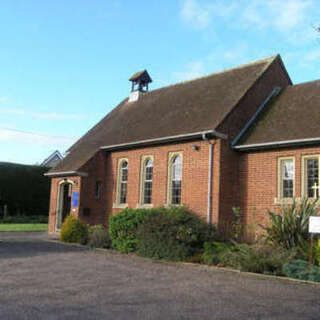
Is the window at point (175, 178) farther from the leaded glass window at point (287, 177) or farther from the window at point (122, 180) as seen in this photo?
the leaded glass window at point (287, 177)

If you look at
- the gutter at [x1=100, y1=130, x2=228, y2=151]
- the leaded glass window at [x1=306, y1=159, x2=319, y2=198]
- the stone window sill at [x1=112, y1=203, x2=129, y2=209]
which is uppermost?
the gutter at [x1=100, y1=130, x2=228, y2=151]

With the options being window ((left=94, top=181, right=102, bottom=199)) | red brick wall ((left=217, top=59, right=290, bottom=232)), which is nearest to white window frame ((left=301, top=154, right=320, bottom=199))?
red brick wall ((left=217, top=59, right=290, bottom=232))

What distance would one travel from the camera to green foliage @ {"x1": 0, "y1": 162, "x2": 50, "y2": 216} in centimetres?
3303

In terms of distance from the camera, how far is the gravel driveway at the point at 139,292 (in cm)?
638

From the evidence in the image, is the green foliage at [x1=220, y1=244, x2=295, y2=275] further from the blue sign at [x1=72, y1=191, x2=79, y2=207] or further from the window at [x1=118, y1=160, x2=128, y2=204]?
the blue sign at [x1=72, y1=191, x2=79, y2=207]

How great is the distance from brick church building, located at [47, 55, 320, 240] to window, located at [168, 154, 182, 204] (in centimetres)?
4

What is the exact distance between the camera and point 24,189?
33.7 m

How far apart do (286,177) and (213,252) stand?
453 cm

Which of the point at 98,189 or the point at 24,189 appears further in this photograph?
the point at 24,189

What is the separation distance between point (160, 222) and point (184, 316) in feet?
23.2

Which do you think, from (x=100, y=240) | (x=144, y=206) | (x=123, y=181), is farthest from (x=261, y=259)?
(x=123, y=181)

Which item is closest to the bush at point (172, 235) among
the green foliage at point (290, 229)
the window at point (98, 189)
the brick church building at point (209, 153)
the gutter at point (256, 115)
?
the brick church building at point (209, 153)

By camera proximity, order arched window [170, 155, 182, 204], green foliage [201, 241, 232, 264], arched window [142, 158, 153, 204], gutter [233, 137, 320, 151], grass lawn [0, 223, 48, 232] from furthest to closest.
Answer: grass lawn [0, 223, 48, 232]
arched window [142, 158, 153, 204]
arched window [170, 155, 182, 204]
gutter [233, 137, 320, 151]
green foliage [201, 241, 232, 264]

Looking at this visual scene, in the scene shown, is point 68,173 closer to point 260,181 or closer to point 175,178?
point 175,178
